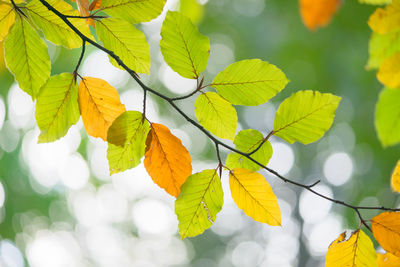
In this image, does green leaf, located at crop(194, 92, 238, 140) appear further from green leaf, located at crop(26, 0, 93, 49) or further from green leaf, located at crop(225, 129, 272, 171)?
green leaf, located at crop(26, 0, 93, 49)

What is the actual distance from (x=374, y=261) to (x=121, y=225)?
6898 millimetres

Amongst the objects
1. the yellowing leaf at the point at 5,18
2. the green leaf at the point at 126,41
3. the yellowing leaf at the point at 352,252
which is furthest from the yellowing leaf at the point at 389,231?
the yellowing leaf at the point at 5,18

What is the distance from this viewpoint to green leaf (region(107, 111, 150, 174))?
0.34m

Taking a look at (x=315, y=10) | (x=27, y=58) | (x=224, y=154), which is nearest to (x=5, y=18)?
(x=27, y=58)

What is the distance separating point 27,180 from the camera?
4.63 meters

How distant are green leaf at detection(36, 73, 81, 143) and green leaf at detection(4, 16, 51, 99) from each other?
0.02m

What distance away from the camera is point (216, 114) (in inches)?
14.9

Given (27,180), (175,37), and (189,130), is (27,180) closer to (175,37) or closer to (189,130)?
(189,130)

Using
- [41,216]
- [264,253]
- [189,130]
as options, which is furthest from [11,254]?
[264,253]

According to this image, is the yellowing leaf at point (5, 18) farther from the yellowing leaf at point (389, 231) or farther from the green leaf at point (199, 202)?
the yellowing leaf at point (389, 231)

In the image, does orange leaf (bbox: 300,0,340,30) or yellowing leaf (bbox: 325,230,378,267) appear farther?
orange leaf (bbox: 300,0,340,30)

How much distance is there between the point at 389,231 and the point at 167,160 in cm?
27

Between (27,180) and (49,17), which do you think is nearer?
(49,17)

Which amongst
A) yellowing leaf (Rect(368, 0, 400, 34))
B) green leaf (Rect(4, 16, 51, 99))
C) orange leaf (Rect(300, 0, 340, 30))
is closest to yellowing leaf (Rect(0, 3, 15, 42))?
green leaf (Rect(4, 16, 51, 99))
